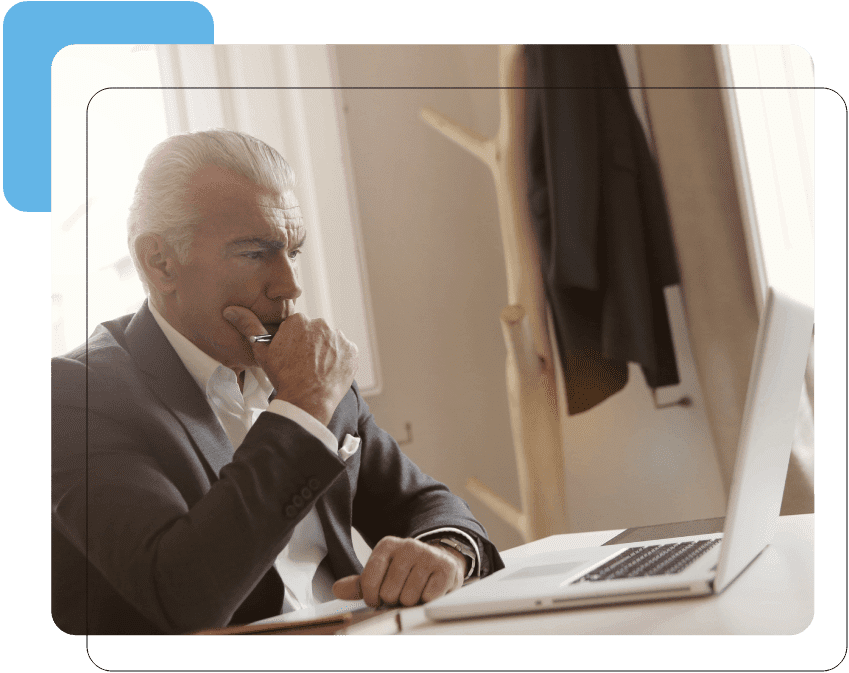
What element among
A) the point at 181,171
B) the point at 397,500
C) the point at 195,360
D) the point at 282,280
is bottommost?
the point at 397,500

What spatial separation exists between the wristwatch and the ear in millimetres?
555

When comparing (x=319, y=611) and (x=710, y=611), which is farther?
(x=319, y=611)

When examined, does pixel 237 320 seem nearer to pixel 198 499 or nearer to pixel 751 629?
pixel 198 499

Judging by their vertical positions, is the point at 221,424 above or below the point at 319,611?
above

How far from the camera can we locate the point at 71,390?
1.31 metres

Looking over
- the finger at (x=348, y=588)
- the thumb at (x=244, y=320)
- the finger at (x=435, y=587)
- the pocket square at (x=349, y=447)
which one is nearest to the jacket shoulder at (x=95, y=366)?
the thumb at (x=244, y=320)

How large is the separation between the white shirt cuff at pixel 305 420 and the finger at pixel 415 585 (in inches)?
8.0

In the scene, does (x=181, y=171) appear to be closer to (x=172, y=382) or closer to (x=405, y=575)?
(x=172, y=382)

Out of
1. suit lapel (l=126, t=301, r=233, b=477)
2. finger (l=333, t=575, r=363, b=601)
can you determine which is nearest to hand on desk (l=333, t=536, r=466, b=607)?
finger (l=333, t=575, r=363, b=601)

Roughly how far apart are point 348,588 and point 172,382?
41 cm

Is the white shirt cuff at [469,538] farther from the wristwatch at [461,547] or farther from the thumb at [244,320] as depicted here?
the thumb at [244,320]

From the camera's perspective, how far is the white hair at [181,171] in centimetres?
130

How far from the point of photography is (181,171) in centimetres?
130

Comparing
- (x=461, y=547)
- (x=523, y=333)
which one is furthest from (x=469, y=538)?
(x=523, y=333)
